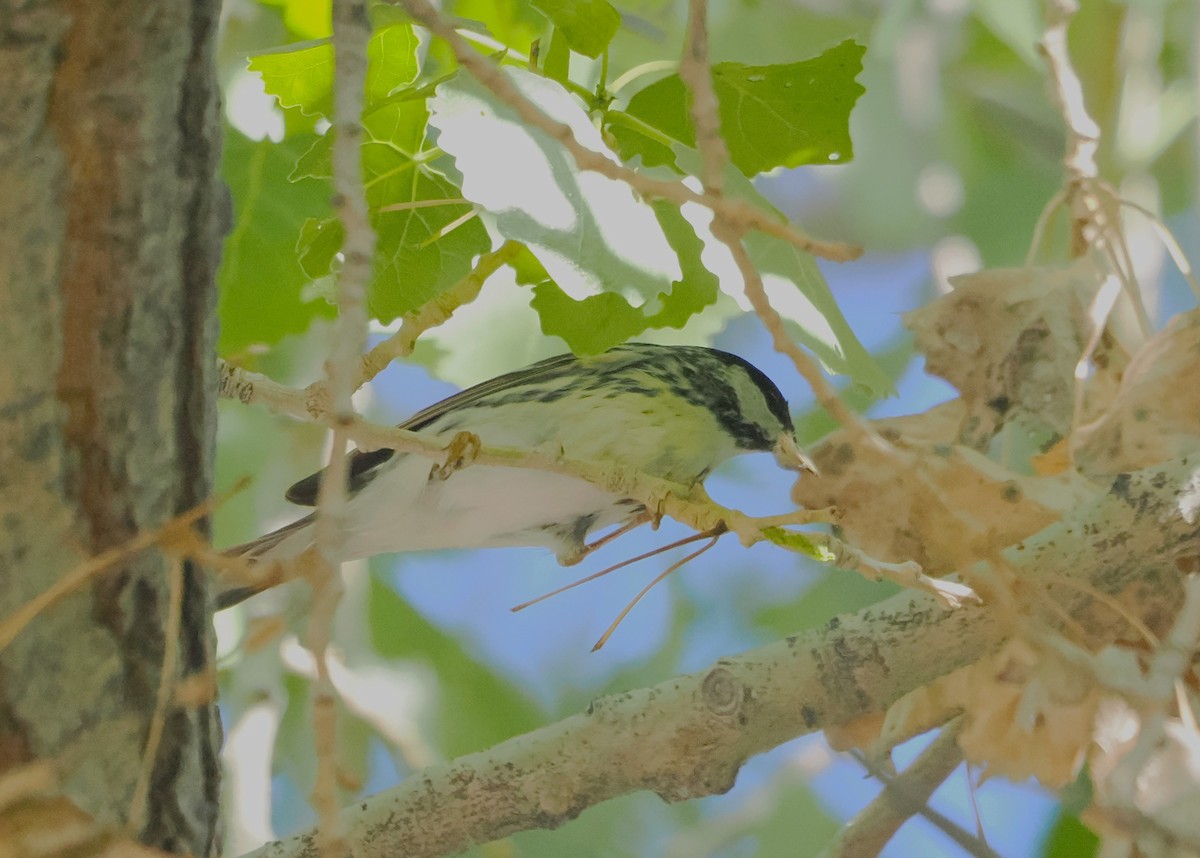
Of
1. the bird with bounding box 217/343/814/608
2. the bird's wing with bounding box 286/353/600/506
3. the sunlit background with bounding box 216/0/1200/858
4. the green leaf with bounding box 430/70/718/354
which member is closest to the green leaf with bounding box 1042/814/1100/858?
the sunlit background with bounding box 216/0/1200/858

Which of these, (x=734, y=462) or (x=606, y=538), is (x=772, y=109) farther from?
(x=734, y=462)

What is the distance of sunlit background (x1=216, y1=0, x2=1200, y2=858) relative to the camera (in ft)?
5.59

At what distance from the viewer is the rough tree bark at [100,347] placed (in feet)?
1.96

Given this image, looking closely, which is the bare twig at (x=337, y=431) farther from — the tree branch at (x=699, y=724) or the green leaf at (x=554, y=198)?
the tree branch at (x=699, y=724)

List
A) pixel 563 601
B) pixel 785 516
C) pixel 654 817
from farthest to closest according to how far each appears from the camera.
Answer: pixel 563 601 → pixel 654 817 → pixel 785 516

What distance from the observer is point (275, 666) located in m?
1.88

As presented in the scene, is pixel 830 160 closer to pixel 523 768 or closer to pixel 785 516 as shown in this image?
pixel 785 516

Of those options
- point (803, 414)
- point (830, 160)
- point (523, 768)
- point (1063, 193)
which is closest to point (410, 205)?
point (830, 160)

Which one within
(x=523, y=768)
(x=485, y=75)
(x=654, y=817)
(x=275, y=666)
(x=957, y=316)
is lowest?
(x=654, y=817)

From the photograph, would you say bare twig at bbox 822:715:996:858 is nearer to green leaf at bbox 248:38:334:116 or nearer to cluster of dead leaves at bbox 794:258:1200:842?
cluster of dead leaves at bbox 794:258:1200:842

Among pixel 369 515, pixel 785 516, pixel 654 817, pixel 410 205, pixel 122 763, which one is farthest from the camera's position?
pixel 654 817

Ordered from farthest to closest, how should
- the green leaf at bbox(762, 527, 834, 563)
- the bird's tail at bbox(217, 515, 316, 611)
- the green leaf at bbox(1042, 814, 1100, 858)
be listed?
1. the green leaf at bbox(1042, 814, 1100, 858)
2. the bird's tail at bbox(217, 515, 316, 611)
3. the green leaf at bbox(762, 527, 834, 563)

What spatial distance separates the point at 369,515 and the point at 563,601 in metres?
1.51

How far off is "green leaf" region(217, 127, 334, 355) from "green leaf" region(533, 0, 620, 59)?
36 centimetres
